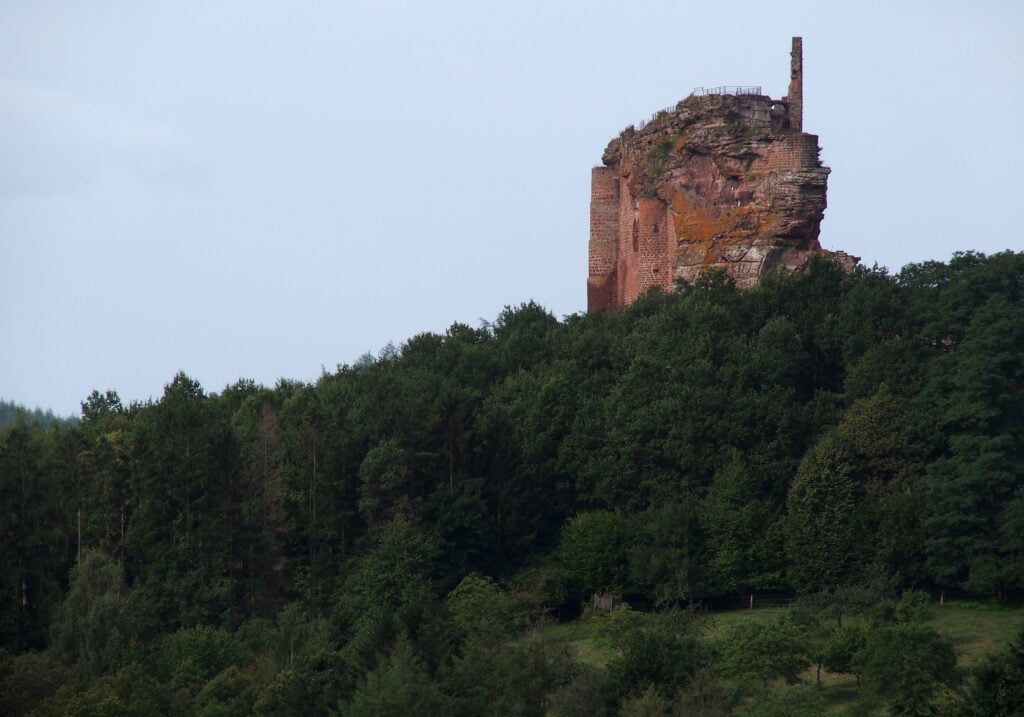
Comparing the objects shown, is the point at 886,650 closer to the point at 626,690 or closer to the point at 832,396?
the point at 626,690

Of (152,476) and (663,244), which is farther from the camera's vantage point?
(663,244)

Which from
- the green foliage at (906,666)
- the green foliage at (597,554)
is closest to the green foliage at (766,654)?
the green foliage at (906,666)

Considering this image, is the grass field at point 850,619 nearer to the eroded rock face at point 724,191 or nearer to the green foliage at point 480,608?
the green foliage at point 480,608

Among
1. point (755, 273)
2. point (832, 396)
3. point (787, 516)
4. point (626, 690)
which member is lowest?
point (626, 690)

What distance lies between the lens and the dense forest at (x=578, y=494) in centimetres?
5512

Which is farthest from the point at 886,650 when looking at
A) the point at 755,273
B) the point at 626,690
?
the point at 755,273

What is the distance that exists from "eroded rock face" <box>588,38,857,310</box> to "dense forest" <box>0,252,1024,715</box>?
1593 millimetres

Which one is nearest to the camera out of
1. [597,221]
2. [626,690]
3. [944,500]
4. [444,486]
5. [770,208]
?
[626,690]

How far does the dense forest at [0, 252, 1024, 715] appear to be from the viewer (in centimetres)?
5512

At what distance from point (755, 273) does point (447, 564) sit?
1582 cm

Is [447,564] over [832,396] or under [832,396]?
under

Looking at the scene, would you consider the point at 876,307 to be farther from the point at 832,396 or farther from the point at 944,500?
the point at 944,500

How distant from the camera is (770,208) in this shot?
66.6 m

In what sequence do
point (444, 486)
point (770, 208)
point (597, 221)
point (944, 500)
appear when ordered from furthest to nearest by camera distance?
1. point (597, 221)
2. point (770, 208)
3. point (444, 486)
4. point (944, 500)
